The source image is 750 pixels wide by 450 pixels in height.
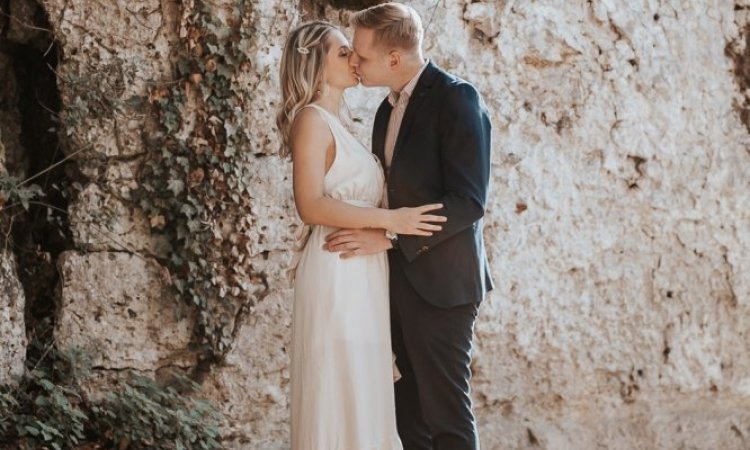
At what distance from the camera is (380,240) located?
396 centimetres

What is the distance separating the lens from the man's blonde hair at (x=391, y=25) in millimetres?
3957

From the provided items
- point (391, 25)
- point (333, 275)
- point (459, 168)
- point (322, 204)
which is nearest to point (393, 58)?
point (391, 25)

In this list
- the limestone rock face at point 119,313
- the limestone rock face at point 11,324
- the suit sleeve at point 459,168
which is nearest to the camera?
the suit sleeve at point 459,168

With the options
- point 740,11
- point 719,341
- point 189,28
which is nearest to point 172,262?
point 189,28

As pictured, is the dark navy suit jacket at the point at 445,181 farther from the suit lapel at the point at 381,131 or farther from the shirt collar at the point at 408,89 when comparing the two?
the suit lapel at the point at 381,131

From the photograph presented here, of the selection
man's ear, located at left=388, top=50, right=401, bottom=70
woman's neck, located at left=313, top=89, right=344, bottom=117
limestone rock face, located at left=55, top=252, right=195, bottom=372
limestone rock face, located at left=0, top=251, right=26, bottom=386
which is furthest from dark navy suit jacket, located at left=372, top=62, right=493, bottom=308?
limestone rock face, located at left=0, top=251, right=26, bottom=386

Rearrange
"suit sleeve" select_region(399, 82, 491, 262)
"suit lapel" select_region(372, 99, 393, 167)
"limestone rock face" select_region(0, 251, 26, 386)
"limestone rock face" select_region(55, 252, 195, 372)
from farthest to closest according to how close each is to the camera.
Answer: "limestone rock face" select_region(55, 252, 195, 372), "limestone rock face" select_region(0, 251, 26, 386), "suit lapel" select_region(372, 99, 393, 167), "suit sleeve" select_region(399, 82, 491, 262)

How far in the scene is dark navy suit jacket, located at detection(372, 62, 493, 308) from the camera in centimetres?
384

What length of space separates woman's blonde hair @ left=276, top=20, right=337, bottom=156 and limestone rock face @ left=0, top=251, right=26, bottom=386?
1763mm

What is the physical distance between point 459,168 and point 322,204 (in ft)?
1.67

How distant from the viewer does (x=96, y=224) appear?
5105mm

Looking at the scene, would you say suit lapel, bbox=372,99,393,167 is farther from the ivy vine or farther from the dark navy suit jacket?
the ivy vine

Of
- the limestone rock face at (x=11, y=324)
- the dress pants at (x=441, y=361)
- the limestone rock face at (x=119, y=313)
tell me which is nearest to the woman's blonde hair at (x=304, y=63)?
the dress pants at (x=441, y=361)

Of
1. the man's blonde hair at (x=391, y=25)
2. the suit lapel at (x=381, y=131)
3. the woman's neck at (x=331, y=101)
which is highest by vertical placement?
the man's blonde hair at (x=391, y=25)
